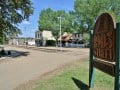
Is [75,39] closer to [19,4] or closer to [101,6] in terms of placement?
[101,6]

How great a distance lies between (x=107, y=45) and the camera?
336 inches

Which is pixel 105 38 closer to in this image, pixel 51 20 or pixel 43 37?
pixel 51 20

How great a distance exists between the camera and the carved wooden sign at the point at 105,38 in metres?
8.20

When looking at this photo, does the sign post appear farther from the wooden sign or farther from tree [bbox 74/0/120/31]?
tree [bbox 74/0/120/31]

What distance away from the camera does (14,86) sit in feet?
40.8

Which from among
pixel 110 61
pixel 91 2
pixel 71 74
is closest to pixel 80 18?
pixel 91 2

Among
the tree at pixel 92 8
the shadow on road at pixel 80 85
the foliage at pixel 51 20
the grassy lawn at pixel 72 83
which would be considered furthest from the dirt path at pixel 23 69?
the foliage at pixel 51 20

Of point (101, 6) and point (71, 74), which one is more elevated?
point (101, 6)

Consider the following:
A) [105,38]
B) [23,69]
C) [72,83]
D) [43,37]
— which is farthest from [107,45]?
[43,37]

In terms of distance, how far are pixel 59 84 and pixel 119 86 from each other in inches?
155

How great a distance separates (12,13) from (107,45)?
1008 inches

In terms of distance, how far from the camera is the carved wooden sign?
26.9 ft

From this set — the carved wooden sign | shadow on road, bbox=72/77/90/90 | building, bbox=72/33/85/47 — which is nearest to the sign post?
the carved wooden sign

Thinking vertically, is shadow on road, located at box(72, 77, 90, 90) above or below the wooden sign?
below
